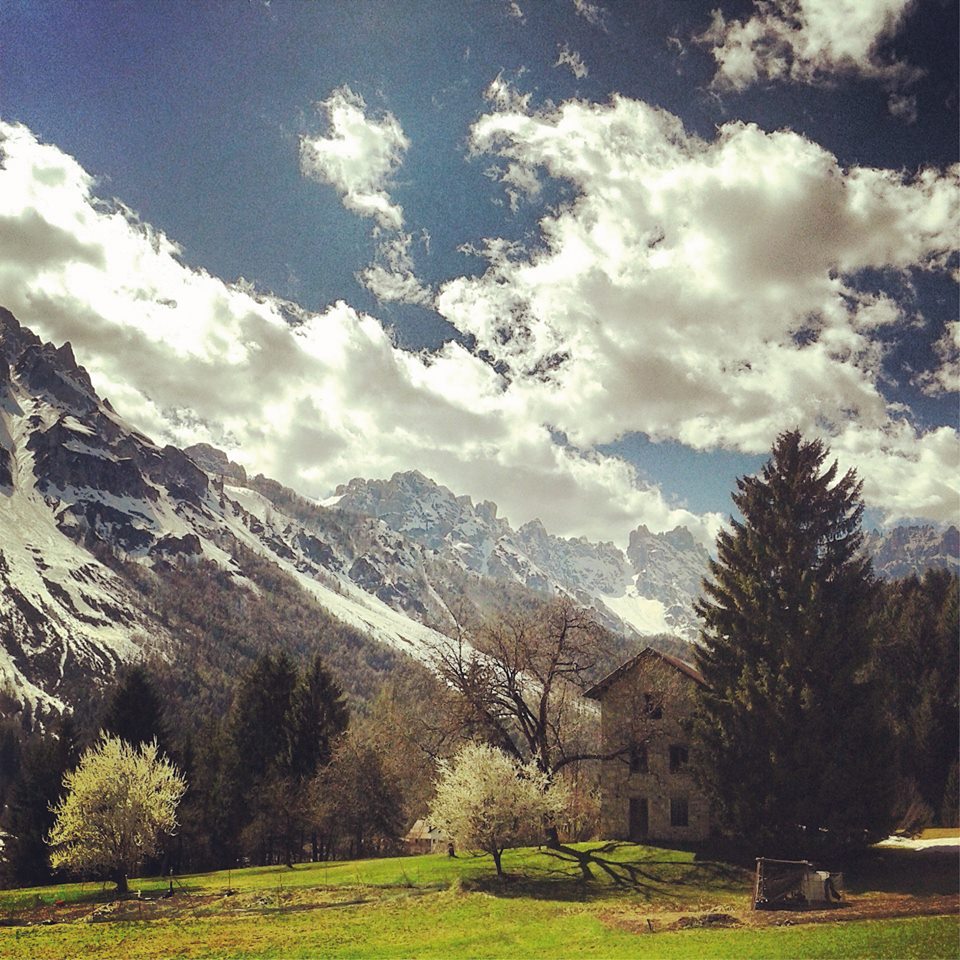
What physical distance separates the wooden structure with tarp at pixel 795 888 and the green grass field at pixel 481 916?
1.10 m

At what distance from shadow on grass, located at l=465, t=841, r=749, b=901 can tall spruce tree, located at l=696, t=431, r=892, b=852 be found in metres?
2.70

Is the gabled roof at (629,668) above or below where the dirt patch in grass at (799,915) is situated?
above

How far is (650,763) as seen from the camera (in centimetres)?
4594

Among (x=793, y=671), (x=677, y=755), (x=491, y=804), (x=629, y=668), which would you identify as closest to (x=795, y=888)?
(x=793, y=671)

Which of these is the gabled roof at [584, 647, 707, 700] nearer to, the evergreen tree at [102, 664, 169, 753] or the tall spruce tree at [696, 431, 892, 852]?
the tall spruce tree at [696, 431, 892, 852]

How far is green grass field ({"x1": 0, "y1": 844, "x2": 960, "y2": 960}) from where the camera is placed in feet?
71.6

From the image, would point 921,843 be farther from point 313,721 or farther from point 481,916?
point 313,721

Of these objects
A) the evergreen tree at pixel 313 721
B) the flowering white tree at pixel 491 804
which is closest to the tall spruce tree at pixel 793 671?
the flowering white tree at pixel 491 804

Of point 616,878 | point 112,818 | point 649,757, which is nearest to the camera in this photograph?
point 616,878

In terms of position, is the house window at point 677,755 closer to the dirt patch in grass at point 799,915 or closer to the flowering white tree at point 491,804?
the flowering white tree at point 491,804

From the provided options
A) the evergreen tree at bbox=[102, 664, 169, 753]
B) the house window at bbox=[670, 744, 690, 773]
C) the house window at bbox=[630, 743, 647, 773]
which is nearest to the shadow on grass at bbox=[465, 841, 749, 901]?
the house window at bbox=[630, 743, 647, 773]

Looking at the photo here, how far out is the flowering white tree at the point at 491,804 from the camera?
117 ft

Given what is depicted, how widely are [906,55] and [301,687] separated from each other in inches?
2380

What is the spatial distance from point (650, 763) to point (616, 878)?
11537 mm
